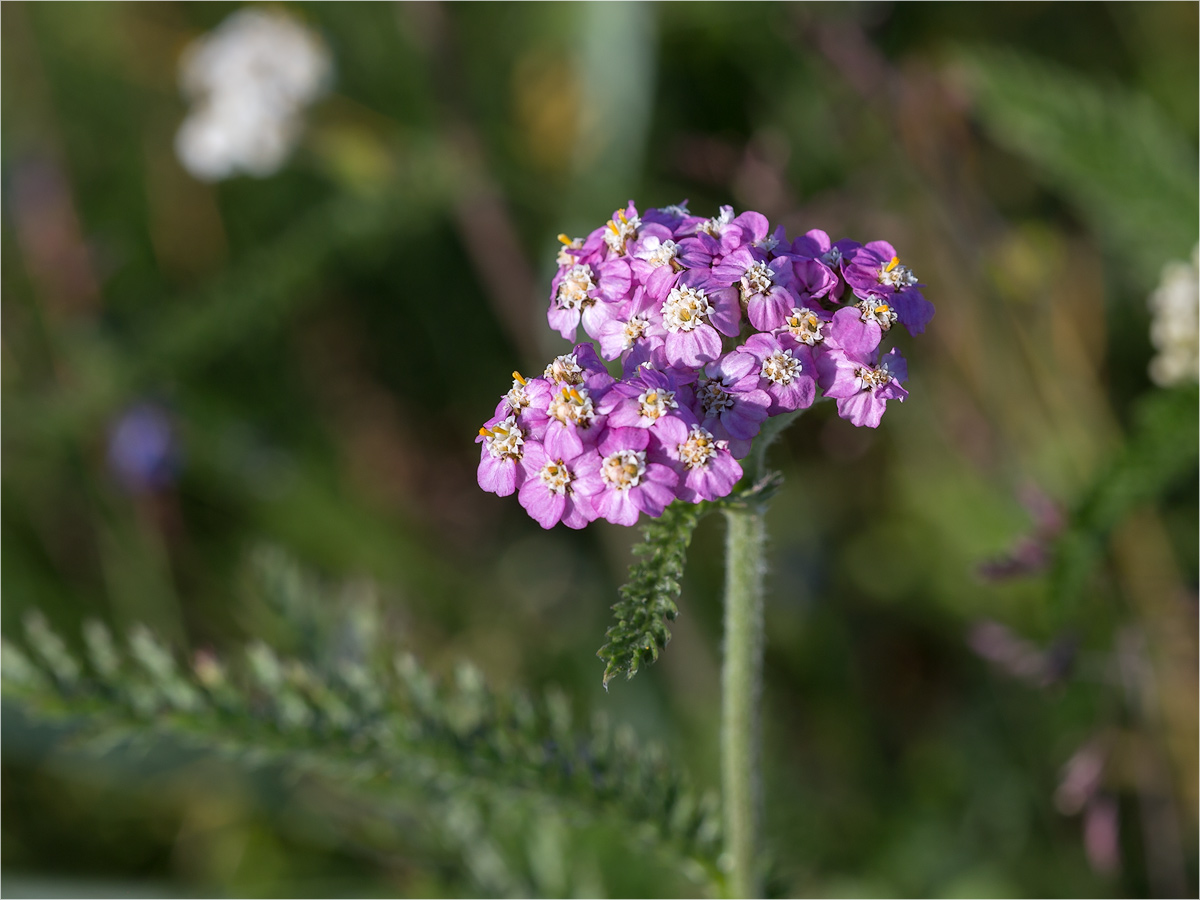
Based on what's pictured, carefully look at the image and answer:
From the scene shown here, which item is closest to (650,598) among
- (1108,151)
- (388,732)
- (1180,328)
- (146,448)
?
(388,732)

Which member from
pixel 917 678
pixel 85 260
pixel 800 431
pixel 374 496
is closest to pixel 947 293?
pixel 800 431

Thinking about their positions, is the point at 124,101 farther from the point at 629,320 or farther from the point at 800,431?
the point at 629,320

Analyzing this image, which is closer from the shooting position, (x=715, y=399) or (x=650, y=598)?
(x=650, y=598)

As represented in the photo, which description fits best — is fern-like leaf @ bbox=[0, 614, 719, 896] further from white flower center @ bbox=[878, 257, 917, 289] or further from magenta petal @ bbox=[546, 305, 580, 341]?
white flower center @ bbox=[878, 257, 917, 289]

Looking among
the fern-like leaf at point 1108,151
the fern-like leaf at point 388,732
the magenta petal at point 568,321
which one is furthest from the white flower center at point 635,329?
the fern-like leaf at point 1108,151

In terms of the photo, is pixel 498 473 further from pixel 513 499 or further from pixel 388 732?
pixel 513 499

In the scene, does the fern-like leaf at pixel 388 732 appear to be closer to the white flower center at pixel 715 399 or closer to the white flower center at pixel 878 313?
the white flower center at pixel 715 399
